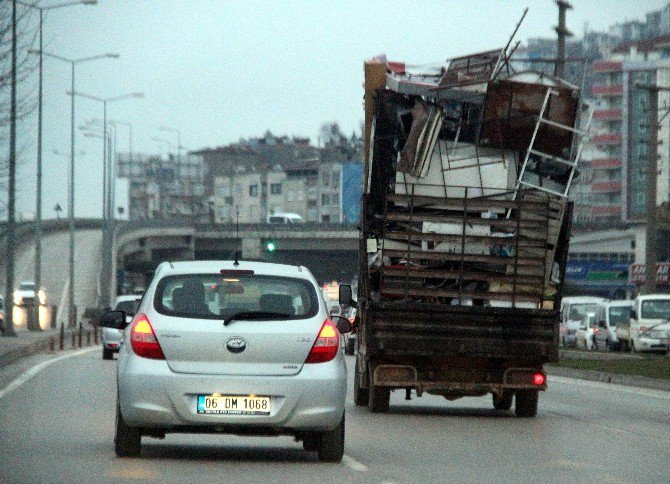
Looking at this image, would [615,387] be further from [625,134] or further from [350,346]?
[625,134]

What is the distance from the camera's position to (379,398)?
69.8ft

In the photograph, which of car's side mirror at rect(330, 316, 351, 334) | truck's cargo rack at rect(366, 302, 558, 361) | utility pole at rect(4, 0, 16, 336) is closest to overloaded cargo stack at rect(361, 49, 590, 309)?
truck's cargo rack at rect(366, 302, 558, 361)

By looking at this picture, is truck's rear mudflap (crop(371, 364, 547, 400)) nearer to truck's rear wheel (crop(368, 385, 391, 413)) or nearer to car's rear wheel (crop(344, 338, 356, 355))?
truck's rear wheel (crop(368, 385, 391, 413))

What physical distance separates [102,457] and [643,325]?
40.7 meters

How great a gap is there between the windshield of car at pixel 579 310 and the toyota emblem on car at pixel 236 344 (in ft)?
179

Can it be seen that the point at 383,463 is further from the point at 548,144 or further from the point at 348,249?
the point at 348,249

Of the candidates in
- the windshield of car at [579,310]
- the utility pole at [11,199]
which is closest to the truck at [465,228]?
the utility pole at [11,199]

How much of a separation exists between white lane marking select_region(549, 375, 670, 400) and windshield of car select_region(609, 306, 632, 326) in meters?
21.5

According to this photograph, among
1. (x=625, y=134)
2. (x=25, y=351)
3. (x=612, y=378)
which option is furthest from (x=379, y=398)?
(x=625, y=134)

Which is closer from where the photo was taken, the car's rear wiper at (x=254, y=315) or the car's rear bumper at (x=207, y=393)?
the car's rear bumper at (x=207, y=393)

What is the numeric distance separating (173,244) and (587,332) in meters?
67.3

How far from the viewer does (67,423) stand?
17.9 meters

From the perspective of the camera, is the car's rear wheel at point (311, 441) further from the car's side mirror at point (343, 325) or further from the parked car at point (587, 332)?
the parked car at point (587, 332)

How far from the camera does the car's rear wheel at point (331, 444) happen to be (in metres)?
13.7
